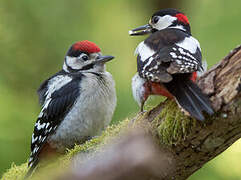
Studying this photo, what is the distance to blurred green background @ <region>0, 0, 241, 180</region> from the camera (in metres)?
4.02

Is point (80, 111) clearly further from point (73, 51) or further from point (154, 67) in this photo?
point (154, 67)

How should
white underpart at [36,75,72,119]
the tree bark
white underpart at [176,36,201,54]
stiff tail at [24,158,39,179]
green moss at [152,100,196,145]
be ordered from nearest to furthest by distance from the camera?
the tree bark
green moss at [152,100,196,145]
white underpart at [176,36,201,54]
stiff tail at [24,158,39,179]
white underpart at [36,75,72,119]

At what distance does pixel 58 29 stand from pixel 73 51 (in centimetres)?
145

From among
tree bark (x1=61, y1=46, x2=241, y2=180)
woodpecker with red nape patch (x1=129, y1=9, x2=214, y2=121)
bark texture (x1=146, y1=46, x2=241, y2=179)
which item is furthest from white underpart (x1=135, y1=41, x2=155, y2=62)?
bark texture (x1=146, y1=46, x2=241, y2=179)

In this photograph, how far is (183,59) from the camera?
7.11 feet

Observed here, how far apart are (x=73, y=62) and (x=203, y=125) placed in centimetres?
198

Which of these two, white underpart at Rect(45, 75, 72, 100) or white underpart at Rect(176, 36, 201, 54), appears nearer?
white underpart at Rect(176, 36, 201, 54)

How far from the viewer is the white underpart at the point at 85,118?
329 centimetres

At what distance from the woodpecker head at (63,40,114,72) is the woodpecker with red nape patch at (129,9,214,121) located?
88 centimetres

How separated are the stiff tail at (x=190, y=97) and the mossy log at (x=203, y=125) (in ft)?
0.15

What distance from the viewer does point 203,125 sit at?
192 cm

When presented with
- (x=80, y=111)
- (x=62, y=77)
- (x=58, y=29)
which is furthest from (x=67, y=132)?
(x=58, y=29)

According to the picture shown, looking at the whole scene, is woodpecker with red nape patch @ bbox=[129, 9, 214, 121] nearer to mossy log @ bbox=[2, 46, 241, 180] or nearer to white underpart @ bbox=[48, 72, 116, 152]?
mossy log @ bbox=[2, 46, 241, 180]

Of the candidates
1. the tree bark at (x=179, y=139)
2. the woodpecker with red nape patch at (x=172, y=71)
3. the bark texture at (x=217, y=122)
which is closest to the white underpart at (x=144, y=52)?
the woodpecker with red nape patch at (x=172, y=71)
